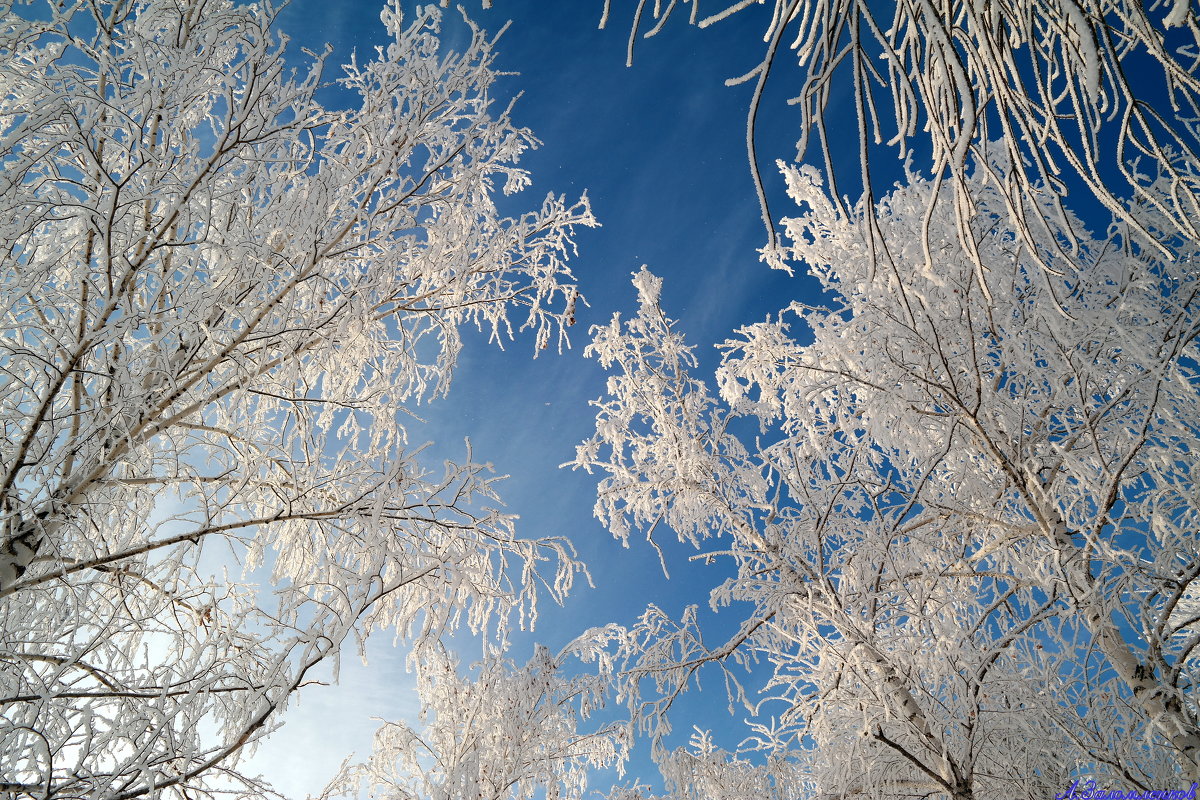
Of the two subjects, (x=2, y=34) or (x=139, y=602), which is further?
(x=139, y=602)

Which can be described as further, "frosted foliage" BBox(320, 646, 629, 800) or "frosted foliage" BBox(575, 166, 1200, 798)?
"frosted foliage" BBox(320, 646, 629, 800)

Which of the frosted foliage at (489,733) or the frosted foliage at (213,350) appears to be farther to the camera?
the frosted foliage at (489,733)

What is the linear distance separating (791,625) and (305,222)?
14.5 ft

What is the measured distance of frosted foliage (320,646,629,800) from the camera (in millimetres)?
6215

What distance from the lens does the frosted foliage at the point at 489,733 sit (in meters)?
6.21

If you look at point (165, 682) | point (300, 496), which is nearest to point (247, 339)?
point (300, 496)

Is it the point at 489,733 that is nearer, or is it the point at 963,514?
the point at 963,514

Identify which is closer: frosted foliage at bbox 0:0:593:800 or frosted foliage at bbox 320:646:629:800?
frosted foliage at bbox 0:0:593:800

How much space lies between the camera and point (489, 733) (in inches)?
258

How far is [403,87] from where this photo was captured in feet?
11.6

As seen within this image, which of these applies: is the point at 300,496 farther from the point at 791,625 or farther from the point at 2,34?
the point at 791,625

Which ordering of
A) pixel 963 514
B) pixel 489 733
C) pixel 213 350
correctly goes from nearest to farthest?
pixel 213 350 → pixel 963 514 → pixel 489 733

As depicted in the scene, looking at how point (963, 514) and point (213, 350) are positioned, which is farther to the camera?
point (963, 514)

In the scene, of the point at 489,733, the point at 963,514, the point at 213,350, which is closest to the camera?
the point at 213,350
